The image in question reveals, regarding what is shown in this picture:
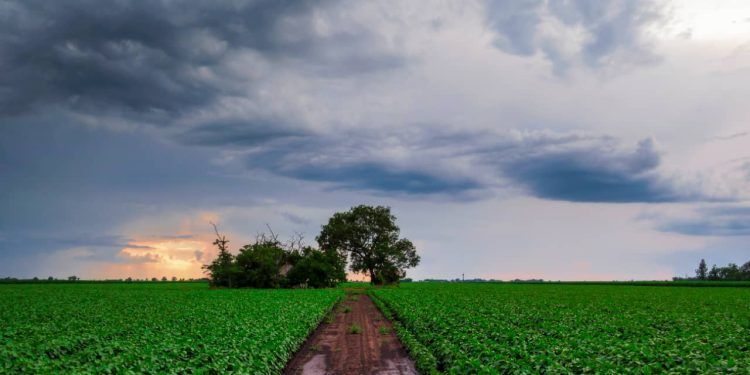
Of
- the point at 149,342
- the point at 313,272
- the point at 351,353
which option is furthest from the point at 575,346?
the point at 313,272

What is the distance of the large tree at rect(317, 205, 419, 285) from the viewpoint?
324 feet

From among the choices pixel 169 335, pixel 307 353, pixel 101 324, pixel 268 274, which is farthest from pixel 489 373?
pixel 268 274

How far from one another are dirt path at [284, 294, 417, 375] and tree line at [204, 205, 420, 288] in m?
54.2

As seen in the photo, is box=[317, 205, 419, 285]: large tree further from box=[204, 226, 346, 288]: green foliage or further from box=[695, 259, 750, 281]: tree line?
box=[695, 259, 750, 281]: tree line

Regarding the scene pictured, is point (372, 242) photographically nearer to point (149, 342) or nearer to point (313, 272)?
point (313, 272)

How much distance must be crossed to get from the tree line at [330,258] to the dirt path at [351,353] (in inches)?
2133

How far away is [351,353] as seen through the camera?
A: 20594 millimetres

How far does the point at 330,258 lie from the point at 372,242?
56.3 ft

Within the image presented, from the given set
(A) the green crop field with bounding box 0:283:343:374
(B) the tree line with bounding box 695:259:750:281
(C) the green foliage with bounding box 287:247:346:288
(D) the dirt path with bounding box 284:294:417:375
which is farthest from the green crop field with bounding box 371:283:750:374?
(B) the tree line with bounding box 695:259:750:281

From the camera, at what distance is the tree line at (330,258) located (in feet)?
268

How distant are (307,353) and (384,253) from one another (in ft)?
254

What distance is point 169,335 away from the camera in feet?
65.2

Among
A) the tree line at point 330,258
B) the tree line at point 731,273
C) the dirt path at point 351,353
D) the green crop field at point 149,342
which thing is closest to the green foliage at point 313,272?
the tree line at point 330,258

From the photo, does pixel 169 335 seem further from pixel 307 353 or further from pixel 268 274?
pixel 268 274
